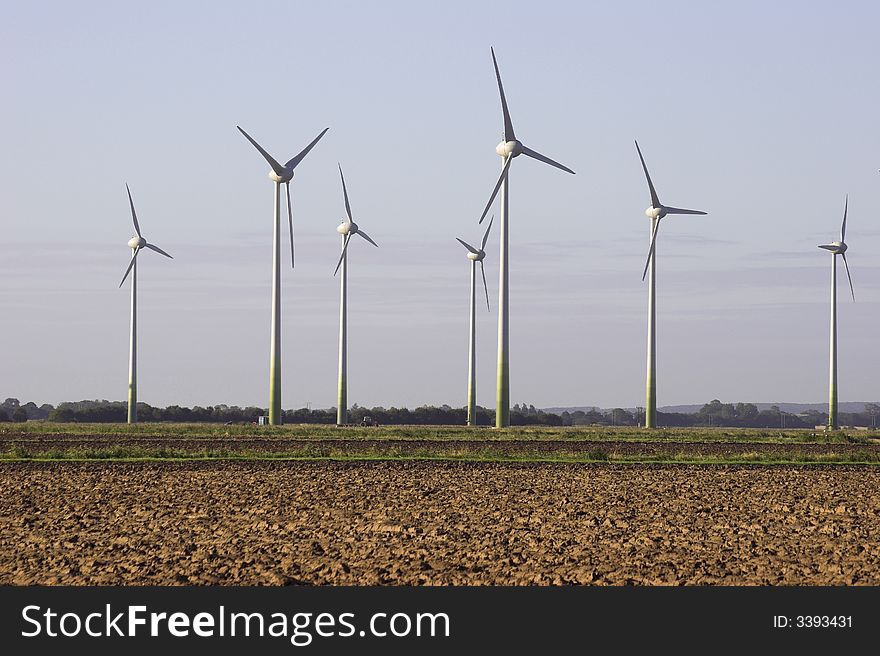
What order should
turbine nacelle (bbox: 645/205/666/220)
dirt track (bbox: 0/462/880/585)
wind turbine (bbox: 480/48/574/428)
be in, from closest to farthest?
dirt track (bbox: 0/462/880/585)
wind turbine (bbox: 480/48/574/428)
turbine nacelle (bbox: 645/205/666/220)

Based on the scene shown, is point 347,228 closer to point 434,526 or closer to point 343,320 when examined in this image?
point 343,320

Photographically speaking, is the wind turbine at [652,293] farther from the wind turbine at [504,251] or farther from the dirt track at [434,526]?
the dirt track at [434,526]

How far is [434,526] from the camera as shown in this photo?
1324 inches

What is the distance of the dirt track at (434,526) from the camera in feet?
85.0

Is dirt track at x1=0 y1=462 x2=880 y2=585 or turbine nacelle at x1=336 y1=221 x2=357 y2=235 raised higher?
turbine nacelle at x1=336 y1=221 x2=357 y2=235

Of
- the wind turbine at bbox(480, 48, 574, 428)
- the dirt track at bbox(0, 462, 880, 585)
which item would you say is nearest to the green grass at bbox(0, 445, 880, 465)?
the dirt track at bbox(0, 462, 880, 585)

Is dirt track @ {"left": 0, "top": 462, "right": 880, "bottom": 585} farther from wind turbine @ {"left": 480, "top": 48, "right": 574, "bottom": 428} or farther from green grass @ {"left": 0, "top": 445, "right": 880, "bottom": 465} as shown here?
wind turbine @ {"left": 480, "top": 48, "right": 574, "bottom": 428}

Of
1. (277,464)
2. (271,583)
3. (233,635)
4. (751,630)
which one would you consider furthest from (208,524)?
(277,464)

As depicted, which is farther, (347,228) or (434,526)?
(347,228)

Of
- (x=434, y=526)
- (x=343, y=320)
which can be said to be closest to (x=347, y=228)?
(x=343, y=320)

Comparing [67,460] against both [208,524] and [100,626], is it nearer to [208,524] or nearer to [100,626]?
[208,524]

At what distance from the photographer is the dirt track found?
2591 cm

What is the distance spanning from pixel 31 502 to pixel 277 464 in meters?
17.4

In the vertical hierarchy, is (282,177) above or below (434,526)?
above
